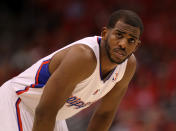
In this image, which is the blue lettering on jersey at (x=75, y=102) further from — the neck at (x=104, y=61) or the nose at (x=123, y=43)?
the nose at (x=123, y=43)

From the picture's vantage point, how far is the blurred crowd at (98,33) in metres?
5.70

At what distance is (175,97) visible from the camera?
578 centimetres

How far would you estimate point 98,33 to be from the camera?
757 cm

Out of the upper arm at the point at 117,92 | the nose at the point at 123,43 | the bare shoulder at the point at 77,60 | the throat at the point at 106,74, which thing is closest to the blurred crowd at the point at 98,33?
the upper arm at the point at 117,92

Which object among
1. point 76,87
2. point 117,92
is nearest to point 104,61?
point 76,87

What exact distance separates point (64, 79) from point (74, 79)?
8cm

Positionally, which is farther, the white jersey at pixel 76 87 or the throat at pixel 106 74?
the throat at pixel 106 74

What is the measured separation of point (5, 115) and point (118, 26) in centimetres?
114

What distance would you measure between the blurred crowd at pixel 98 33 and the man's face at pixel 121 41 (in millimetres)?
3054

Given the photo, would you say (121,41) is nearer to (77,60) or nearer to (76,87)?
(77,60)

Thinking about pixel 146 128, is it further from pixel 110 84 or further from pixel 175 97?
pixel 110 84

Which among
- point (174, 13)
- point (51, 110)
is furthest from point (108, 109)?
point (174, 13)

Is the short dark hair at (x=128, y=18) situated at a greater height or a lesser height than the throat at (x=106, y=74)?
greater

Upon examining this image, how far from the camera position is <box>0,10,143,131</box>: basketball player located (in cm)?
220
